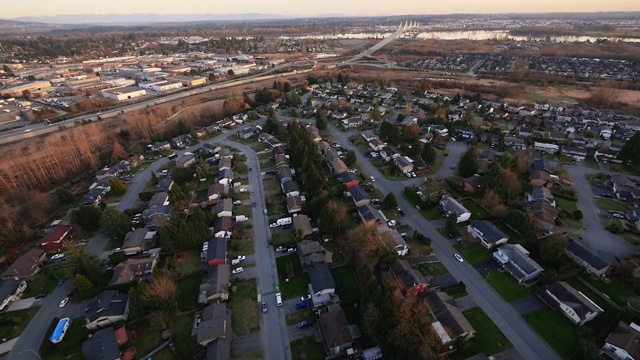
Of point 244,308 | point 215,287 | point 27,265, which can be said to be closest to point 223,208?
point 215,287

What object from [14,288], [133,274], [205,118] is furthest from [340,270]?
[205,118]

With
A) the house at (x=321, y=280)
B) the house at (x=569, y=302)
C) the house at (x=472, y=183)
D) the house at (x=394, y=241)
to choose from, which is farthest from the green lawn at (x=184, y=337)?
the house at (x=472, y=183)

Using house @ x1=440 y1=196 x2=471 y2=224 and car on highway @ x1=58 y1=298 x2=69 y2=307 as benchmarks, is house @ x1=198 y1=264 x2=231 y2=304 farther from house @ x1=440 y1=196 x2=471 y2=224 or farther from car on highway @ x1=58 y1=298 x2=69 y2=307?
house @ x1=440 y1=196 x2=471 y2=224

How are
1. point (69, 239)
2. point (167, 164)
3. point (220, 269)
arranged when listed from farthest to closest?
point (167, 164) < point (69, 239) < point (220, 269)

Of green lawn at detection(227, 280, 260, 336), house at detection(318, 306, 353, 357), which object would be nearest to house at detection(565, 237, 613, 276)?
house at detection(318, 306, 353, 357)

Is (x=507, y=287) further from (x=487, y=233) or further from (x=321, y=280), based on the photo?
(x=321, y=280)

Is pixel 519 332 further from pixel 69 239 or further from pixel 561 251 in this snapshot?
pixel 69 239
